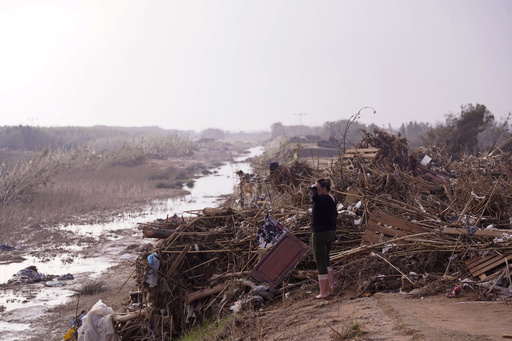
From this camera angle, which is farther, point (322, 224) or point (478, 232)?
point (478, 232)

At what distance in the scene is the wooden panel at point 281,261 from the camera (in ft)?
26.0

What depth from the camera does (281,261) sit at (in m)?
7.95

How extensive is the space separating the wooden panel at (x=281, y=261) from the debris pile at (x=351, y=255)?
134 mm

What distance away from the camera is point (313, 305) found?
6.93 metres

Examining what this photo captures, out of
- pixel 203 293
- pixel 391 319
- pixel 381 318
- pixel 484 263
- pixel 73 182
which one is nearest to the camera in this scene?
pixel 391 319

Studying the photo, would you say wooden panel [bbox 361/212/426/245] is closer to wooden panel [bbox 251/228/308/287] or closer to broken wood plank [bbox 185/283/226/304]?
wooden panel [bbox 251/228/308/287]

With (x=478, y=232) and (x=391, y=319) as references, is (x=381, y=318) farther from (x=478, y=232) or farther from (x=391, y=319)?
(x=478, y=232)

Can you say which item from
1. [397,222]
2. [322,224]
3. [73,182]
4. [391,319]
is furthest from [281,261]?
[73,182]

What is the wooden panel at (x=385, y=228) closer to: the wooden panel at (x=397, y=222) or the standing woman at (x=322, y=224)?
the wooden panel at (x=397, y=222)

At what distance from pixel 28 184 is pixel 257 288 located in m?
17.2

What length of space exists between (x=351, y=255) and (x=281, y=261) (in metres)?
1.10

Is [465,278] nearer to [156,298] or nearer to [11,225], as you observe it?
[156,298]

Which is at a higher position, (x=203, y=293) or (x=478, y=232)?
(x=478, y=232)

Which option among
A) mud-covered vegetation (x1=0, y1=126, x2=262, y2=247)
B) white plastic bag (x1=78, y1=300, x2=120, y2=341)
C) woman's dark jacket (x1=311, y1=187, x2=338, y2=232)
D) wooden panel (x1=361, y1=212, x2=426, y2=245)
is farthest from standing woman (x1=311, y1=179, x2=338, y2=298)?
mud-covered vegetation (x1=0, y1=126, x2=262, y2=247)
